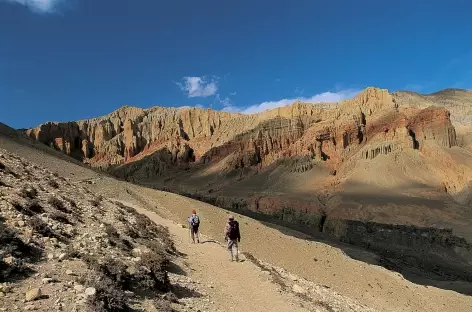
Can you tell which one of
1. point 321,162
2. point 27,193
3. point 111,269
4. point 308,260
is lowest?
point 308,260

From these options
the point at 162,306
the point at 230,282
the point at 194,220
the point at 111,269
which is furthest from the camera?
the point at 194,220

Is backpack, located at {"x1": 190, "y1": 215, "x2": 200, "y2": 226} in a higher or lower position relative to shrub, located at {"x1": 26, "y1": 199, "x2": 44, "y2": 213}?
lower

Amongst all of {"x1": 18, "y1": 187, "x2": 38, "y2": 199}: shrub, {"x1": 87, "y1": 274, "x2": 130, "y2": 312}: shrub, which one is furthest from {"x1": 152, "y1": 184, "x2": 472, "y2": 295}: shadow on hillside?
{"x1": 87, "y1": 274, "x2": 130, "y2": 312}: shrub

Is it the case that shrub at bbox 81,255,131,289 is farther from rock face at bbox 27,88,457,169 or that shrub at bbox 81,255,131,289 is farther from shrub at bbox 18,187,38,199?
rock face at bbox 27,88,457,169

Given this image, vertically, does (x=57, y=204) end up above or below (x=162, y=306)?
above

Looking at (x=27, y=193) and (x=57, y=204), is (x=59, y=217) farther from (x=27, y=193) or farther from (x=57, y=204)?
(x=27, y=193)

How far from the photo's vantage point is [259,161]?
5389 inches

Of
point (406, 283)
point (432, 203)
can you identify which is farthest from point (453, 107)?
point (406, 283)

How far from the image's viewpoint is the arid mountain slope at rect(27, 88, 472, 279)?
73875 millimetres

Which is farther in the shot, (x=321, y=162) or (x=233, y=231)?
(x=321, y=162)

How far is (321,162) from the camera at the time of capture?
385 feet

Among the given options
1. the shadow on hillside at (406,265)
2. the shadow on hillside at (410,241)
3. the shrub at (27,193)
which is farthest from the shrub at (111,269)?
the shadow on hillside at (410,241)

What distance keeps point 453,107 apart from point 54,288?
189m

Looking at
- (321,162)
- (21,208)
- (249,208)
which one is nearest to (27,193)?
(21,208)
